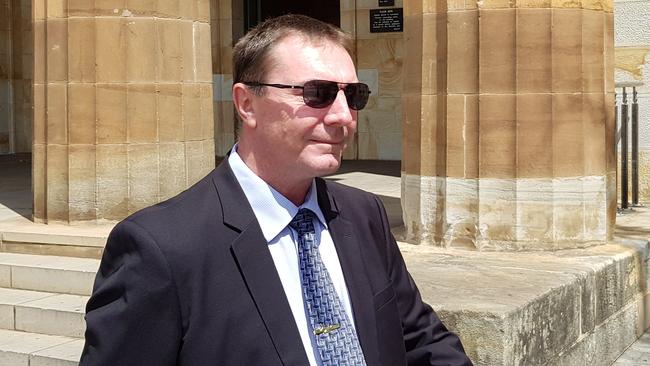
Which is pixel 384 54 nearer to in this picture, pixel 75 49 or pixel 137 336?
pixel 75 49

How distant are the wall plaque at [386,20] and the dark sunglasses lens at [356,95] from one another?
12419 millimetres

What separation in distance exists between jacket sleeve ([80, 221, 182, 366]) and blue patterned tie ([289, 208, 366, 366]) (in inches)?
12.3

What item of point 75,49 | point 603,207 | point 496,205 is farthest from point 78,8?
point 603,207

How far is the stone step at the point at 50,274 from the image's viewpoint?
6090 millimetres

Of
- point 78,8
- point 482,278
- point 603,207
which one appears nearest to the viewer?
point 482,278

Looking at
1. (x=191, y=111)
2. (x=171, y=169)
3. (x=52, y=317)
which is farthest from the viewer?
(x=191, y=111)

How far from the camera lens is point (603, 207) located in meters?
6.24

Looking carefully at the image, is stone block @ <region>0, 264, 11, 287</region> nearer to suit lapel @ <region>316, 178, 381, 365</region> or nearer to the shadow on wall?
the shadow on wall

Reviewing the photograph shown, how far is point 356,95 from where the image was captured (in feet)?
6.97

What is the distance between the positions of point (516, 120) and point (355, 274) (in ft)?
13.2

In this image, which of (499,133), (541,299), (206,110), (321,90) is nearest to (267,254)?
(321,90)

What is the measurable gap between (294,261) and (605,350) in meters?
4.17

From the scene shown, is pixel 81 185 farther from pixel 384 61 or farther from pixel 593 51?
pixel 384 61

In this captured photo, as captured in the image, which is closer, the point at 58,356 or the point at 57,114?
the point at 58,356
